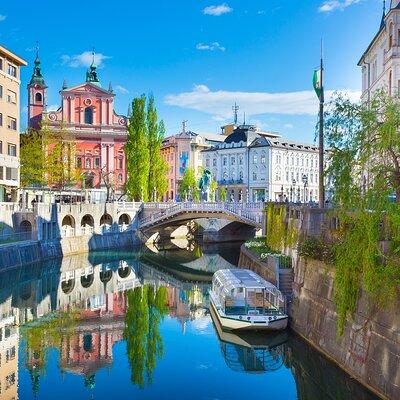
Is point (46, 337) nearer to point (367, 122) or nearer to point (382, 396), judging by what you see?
point (382, 396)

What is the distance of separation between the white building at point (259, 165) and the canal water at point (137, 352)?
65579 mm

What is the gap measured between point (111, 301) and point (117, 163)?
172 ft

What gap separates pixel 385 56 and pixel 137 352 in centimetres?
3486

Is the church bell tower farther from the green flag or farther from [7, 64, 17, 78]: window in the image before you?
the green flag

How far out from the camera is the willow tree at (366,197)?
1781cm

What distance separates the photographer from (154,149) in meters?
76.9

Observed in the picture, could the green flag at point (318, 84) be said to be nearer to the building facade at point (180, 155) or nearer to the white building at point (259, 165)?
the white building at point (259, 165)

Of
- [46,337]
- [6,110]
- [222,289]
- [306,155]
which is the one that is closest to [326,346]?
[222,289]

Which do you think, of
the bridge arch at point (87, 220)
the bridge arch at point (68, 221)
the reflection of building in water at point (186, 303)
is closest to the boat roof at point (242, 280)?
the reflection of building in water at point (186, 303)

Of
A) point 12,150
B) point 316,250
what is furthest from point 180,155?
point 316,250

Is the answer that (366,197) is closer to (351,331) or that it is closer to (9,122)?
(351,331)

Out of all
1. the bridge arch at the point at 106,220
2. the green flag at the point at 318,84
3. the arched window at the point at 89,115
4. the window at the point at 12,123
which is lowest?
the bridge arch at the point at 106,220

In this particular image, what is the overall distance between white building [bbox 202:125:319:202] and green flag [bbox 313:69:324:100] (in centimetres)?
7060

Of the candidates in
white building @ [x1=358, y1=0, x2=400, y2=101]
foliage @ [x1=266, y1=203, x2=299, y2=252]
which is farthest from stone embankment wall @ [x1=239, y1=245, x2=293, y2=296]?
white building @ [x1=358, y1=0, x2=400, y2=101]
